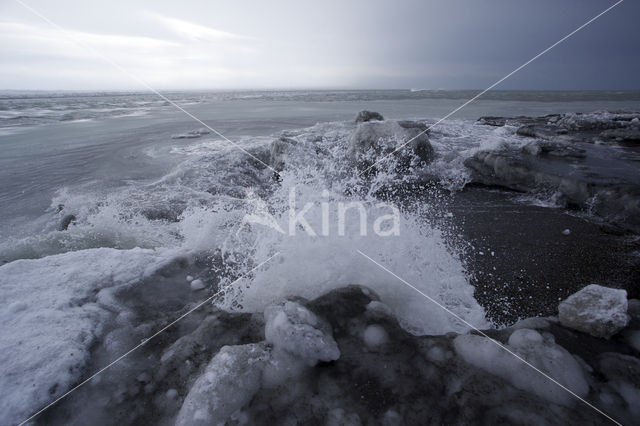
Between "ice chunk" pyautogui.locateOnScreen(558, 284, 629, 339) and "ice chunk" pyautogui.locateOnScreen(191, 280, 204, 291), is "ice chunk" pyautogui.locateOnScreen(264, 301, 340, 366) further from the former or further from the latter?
"ice chunk" pyautogui.locateOnScreen(558, 284, 629, 339)

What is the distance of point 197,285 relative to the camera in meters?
2.77

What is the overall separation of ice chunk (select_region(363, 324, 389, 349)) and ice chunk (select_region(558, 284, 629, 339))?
4.14 ft

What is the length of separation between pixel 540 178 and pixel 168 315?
619 centimetres

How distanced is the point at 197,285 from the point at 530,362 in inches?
102

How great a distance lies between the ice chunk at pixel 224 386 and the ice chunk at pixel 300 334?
130 millimetres

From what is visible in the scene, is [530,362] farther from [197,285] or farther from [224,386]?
[197,285]

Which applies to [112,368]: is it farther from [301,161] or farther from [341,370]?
[301,161]

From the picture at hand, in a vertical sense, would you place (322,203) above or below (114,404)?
above

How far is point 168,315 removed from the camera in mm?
2348

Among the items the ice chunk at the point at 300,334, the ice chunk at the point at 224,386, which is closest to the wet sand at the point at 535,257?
the ice chunk at the point at 300,334

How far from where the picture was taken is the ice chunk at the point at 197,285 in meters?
2.74

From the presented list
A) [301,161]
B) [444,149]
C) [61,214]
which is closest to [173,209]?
[61,214]

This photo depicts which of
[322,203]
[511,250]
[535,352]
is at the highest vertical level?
[322,203]

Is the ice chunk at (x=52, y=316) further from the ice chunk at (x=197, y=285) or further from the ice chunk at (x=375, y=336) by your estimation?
the ice chunk at (x=375, y=336)
